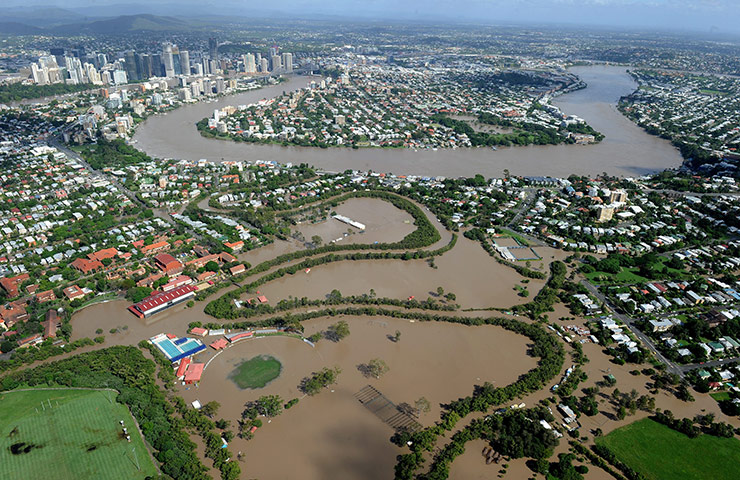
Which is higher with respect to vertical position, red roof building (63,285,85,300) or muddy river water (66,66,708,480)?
muddy river water (66,66,708,480)

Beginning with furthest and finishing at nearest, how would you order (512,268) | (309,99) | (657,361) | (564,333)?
(309,99) → (512,268) → (564,333) → (657,361)

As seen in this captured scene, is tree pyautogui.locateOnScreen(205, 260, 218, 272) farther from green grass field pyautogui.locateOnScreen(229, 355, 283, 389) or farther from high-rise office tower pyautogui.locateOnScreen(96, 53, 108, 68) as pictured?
high-rise office tower pyautogui.locateOnScreen(96, 53, 108, 68)

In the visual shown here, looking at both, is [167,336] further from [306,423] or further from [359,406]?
[359,406]

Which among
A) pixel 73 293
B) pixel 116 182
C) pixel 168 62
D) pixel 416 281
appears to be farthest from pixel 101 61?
pixel 416 281

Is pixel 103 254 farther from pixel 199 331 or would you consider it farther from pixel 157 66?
pixel 157 66

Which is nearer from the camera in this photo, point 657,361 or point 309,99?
point 657,361

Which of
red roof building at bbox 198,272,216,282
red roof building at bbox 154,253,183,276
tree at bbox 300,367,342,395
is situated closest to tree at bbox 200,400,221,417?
tree at bbox 300,367,342,395

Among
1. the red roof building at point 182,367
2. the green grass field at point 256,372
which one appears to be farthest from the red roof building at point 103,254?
the green grass field at point 256,372

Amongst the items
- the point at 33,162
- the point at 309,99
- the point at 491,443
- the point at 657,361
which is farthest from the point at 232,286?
the point at 309,99
